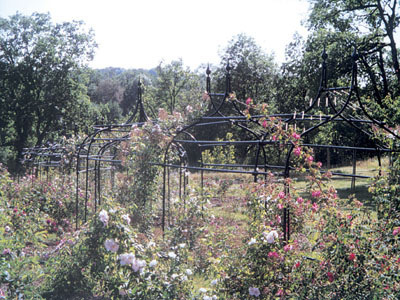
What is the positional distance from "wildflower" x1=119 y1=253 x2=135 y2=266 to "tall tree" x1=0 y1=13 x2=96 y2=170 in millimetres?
20987

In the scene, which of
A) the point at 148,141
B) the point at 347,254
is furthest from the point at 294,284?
the point at 148,141

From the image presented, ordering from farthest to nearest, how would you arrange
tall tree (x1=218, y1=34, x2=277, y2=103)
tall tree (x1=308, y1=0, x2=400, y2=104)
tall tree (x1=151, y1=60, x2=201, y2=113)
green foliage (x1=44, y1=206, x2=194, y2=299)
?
tall tree (x1=151, y1=60, x2=201, y2=113)
tall tree (x1=218, y1=34, x2=277, y2=103)
tall tree (x1=308, y1=0, x2=400, y2=104)
green foliage (x1=44, y1=206, x2=194, y2=299)

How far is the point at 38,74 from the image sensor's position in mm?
24078

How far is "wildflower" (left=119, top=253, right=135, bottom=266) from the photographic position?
3.42 m

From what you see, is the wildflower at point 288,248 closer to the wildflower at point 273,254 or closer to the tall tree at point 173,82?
the wildflower at point 273,254

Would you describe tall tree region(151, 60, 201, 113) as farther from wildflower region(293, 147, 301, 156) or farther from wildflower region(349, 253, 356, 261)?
wildflower region(349, 253, 356, 261)

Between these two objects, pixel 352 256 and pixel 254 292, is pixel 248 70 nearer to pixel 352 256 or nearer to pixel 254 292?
pixel 254 292

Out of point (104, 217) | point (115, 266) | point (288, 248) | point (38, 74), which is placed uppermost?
point (38, 74)

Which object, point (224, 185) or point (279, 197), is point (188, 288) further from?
point (224, 185)

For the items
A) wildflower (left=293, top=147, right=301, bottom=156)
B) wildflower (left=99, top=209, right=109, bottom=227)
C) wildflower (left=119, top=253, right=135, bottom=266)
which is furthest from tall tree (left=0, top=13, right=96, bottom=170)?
wildflower (left=293, top=147, right=301, bottom=156)

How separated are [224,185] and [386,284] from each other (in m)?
5.81

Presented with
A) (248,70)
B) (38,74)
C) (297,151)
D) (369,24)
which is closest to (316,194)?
(297,151)

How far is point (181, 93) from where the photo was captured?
30.4m

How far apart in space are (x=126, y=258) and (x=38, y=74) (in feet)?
77.2
